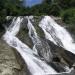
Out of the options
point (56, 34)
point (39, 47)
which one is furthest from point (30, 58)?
point (56, 34)

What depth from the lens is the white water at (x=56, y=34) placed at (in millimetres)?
27250

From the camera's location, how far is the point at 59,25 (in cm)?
3077

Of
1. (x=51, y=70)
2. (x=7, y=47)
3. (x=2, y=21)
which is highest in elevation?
(x=2, y=21)

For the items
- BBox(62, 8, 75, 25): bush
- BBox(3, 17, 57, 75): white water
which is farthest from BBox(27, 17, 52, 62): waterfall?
BBox(62, 8, 75, 25): bush

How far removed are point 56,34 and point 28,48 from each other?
4.59 metres

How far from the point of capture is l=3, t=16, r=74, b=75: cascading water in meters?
22.4

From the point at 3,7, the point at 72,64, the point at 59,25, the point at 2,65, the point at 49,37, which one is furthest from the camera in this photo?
the point at 3,7

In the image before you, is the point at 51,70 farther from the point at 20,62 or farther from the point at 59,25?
the point at 59,25

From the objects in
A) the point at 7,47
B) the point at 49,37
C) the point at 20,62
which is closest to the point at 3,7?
the point at 49,37

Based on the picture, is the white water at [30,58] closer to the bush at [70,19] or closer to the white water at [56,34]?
the white water at [56,34]

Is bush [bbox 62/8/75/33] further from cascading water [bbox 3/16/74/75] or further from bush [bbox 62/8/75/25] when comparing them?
cascading water [bbox 3/16/74/75]

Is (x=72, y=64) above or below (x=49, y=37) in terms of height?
below

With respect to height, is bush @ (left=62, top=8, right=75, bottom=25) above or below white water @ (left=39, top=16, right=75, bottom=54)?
above

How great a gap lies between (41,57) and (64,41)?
5154 mm
